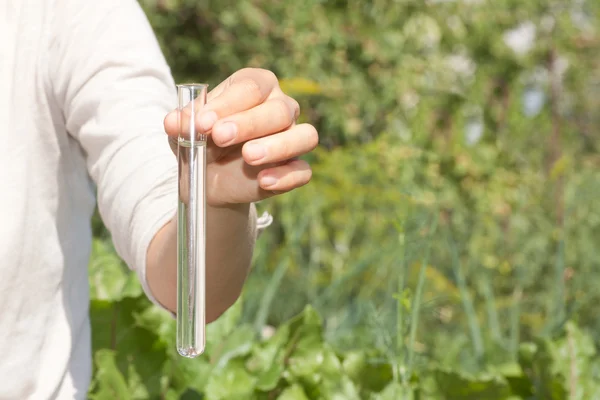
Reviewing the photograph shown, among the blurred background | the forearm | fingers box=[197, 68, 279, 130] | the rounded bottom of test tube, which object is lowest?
the blurred background

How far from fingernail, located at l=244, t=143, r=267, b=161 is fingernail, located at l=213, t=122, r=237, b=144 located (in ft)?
0.09

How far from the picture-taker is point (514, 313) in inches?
61.4

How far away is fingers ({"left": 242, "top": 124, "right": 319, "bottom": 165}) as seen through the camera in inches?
27.3

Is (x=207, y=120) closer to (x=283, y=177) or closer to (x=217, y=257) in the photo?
(x=283, y=177)

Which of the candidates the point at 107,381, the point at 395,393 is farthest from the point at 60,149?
the point at 395,393

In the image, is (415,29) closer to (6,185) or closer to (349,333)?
(349,333)

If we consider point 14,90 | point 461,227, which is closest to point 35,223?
point 14,90

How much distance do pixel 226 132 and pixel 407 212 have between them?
69cm

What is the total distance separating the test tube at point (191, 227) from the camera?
627 millimetres

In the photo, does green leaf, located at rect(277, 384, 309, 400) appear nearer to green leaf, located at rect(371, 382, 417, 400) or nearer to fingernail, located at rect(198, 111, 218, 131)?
green leaf, located at rect(371, 382, 417, 400)

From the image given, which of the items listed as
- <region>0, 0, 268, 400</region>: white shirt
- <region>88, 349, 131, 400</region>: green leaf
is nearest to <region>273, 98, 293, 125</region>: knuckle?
<region>0, 0, 268, 400</region>: white shirt

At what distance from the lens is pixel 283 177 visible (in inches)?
28.5

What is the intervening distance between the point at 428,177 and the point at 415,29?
69 centimetres

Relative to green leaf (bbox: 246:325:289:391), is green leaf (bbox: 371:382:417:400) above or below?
above
